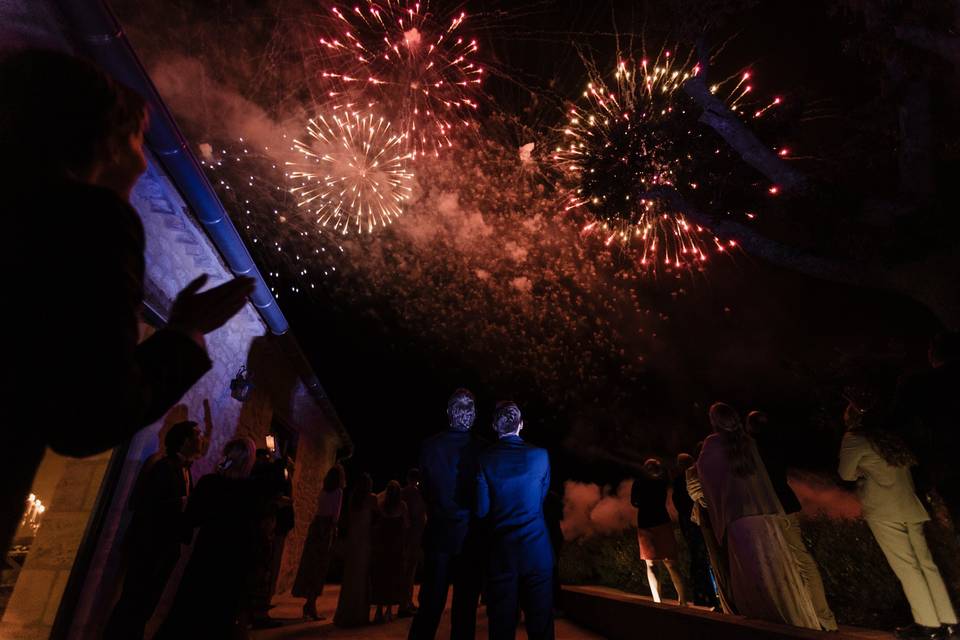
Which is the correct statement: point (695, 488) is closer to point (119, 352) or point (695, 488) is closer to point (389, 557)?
point (389, 557)

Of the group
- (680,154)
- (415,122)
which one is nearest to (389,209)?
(415,122)

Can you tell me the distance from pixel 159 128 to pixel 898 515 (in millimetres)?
6751

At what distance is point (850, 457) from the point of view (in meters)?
A: 4.07

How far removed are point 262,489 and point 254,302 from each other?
376 centimetres

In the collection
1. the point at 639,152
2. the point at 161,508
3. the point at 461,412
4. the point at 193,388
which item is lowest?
the point at 161,508

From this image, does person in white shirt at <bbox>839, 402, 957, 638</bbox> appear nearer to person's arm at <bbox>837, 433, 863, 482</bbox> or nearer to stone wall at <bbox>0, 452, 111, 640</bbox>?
person's arm at <bbox>837, 433, 863, 482</bbox>

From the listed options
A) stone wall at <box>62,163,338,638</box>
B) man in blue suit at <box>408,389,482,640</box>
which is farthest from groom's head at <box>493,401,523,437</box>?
stone wall at <box>62,163,338,638</box>

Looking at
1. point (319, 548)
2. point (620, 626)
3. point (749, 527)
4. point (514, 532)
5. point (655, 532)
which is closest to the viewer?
point (514, 532)

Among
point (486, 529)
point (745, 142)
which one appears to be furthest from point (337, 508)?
point (745, 142)

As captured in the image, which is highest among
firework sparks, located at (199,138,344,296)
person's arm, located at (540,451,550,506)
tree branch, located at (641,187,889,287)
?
firework sparks, located at (199,138,344,296)

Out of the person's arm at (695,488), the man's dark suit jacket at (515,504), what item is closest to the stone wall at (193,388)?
the man's dark suit jacket at (515,504)

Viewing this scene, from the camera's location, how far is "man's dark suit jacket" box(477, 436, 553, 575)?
3.33 m

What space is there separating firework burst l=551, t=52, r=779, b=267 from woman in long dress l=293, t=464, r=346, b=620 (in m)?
6.72

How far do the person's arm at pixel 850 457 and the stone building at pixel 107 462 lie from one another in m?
5.90
